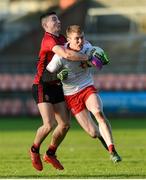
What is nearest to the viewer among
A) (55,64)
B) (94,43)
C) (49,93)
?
(55,64)

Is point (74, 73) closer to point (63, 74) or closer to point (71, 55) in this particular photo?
point (63, 74)

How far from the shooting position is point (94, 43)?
36.1 meters

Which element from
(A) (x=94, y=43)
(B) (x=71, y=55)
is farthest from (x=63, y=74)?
(A) (x=94, y=43)

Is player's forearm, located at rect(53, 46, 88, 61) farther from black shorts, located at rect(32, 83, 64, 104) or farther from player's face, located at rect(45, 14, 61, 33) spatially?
black shorts, located at rect(32, 83, 64, 104)

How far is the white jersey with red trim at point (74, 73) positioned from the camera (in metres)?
12.4

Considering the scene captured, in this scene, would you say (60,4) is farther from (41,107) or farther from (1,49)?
(41,107)

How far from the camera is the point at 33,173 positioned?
12.5 meters

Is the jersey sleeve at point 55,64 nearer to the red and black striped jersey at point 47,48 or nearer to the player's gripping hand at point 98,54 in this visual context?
the red and black striped jersey at point 47,48

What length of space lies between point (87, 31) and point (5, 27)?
13.0 ft

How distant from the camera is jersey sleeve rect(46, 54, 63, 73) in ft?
40.4

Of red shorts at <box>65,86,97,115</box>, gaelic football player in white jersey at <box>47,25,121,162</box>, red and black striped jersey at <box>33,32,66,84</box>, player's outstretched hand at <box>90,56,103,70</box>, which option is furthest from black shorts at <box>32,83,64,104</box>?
player's outstretched hand at <box>90,56,103,70</box>

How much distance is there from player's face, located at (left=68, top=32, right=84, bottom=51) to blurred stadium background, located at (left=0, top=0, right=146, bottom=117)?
61.8 feet

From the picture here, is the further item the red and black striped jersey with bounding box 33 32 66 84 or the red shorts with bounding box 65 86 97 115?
the red and black striped jersey with bounding box 33 32 66 84

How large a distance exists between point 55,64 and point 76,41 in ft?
1.57
